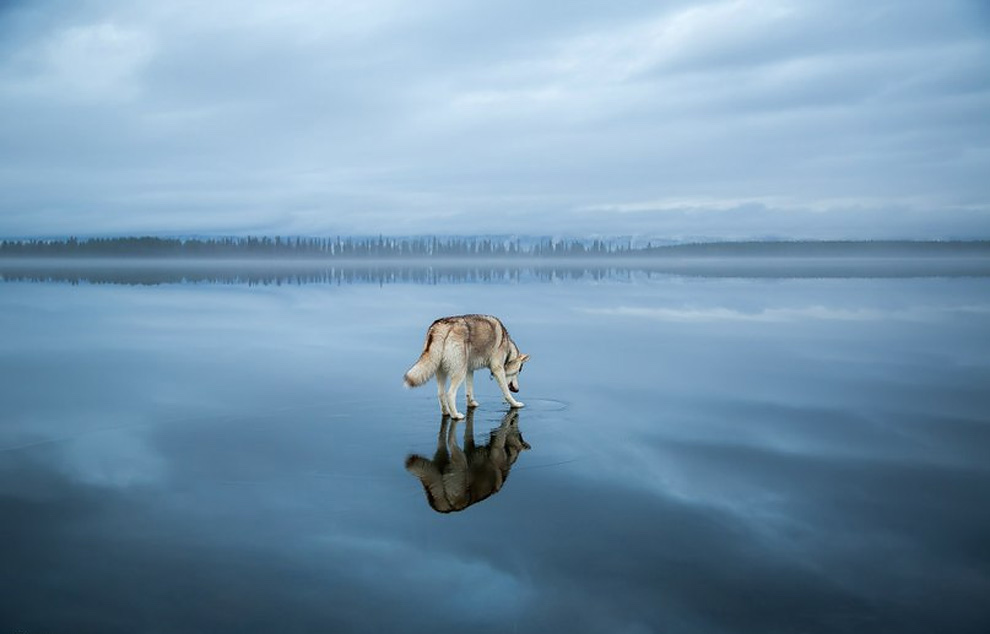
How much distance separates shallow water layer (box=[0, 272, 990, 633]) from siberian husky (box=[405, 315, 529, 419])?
0.70 meters

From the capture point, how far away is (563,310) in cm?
4756

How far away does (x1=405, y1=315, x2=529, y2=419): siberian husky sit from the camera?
15297 mm

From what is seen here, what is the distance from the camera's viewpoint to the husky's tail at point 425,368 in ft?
48.7

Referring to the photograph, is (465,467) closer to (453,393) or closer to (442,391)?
(453,393)

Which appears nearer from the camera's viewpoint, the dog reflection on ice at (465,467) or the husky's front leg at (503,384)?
the dog reflection on ice at (465,467)

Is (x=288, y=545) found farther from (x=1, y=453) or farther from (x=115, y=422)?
(x=115, y=422)

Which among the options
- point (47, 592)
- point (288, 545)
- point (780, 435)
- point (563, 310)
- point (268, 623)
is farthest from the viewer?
point (563, 310)

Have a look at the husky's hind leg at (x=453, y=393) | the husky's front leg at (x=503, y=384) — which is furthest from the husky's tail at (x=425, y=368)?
the husky's front leg at (x=503, y=384)

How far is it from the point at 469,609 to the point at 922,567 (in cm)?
496

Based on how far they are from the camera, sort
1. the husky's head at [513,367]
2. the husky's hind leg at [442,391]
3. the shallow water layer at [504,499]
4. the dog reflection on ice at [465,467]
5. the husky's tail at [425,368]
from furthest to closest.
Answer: the husky's head at [513,367] → the husky's hind leg at [442,391] → the husky's tail at [425,368] → the dog reflection on ice at [465,467] → the shallow water layer at [504,499]

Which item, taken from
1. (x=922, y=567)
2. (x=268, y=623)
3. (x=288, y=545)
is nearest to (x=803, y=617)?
(x=922, y=567)

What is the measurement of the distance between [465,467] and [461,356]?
12.0 ft

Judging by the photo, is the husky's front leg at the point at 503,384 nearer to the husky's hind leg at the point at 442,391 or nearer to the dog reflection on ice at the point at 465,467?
the husky's hind leg at the point at 442,391

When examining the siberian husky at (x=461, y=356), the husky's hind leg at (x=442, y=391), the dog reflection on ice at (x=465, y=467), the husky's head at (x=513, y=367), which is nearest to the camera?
the dog reflection on ice at (x=465, y=467)
